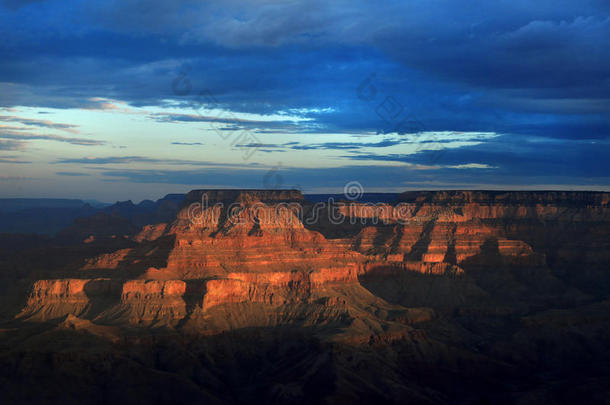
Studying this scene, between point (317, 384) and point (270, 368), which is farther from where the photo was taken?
point (270, 368)

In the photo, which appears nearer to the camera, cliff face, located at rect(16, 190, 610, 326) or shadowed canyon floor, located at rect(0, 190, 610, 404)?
shadowed canyon floor, located at rect(0, 190, 610, 404)

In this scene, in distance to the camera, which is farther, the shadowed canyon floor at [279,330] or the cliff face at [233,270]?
the cliff face at [233,270]

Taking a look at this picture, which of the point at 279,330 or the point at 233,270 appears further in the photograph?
the point at 233,270

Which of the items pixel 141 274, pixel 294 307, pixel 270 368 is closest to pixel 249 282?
pixel 294 307

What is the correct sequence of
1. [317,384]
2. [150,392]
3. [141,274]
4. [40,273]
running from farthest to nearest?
1. [40,273]
2. [141,274]
3. [317,384]
4. [150,392]

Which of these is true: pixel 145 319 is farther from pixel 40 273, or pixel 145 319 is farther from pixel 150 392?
pixel 40 273

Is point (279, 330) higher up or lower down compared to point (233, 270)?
lower down

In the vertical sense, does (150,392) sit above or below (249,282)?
below

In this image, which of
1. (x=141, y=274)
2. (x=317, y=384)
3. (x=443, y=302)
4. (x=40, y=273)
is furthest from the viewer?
(x=443, y=302)
